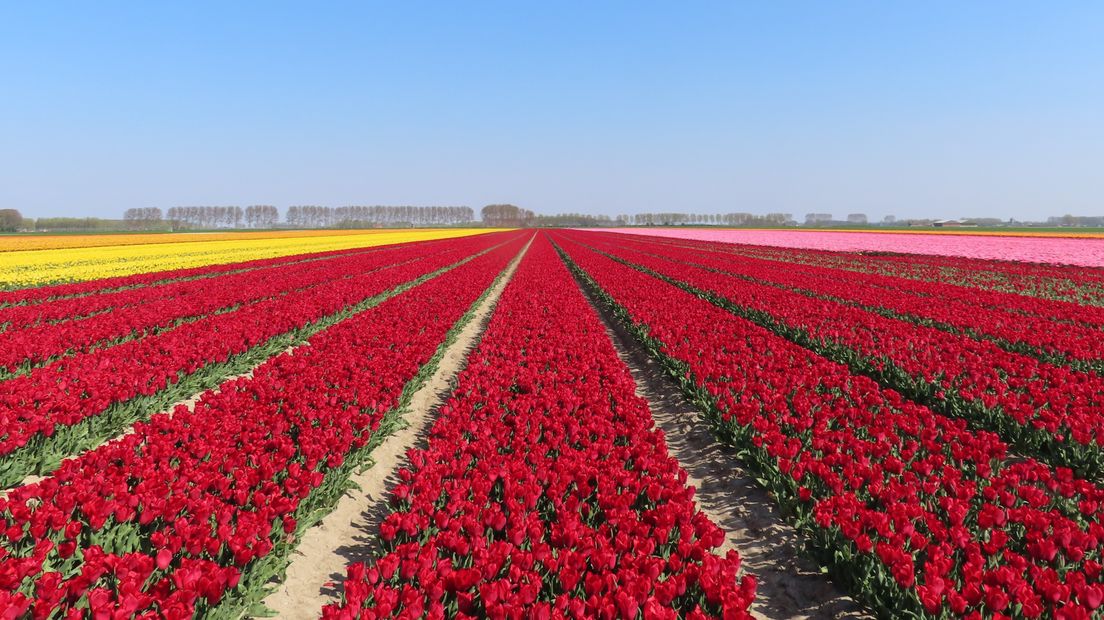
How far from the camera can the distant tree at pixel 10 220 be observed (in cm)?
12461

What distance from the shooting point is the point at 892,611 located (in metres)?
3.46

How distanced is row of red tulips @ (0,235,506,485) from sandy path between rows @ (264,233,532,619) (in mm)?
3385

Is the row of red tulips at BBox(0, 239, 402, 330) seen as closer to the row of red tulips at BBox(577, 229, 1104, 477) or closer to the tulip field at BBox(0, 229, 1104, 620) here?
the tulip field at BBox(0, 229, 1104, 620)

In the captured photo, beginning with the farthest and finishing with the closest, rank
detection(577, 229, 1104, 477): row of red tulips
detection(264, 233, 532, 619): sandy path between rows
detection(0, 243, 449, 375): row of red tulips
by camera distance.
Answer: detection(0, 243, 449, 375): row of red tulips → detection(577, 229, 1104, 477): row of red tulips → detection(264, 233, 532, 619): sandy path between rows

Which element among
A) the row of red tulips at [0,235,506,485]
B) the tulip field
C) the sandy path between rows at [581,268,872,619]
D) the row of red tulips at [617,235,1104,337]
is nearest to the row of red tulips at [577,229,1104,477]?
the tulip field

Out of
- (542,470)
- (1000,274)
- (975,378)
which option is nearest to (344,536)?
(542,470)

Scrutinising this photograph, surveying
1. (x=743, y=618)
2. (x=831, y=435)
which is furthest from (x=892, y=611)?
(x=831, y=435)

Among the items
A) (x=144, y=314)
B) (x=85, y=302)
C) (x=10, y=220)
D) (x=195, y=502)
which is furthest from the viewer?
(x=10, y=220)

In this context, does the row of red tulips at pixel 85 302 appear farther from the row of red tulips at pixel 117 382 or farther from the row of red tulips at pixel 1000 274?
the row of red tulips at pixel 1000 274

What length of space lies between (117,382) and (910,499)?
9629mm

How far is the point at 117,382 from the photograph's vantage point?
712cm

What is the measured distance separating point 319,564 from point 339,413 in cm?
220

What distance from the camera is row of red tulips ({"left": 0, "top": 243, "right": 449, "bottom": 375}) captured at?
9.42 metres

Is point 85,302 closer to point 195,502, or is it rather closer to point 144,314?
point 144,314
